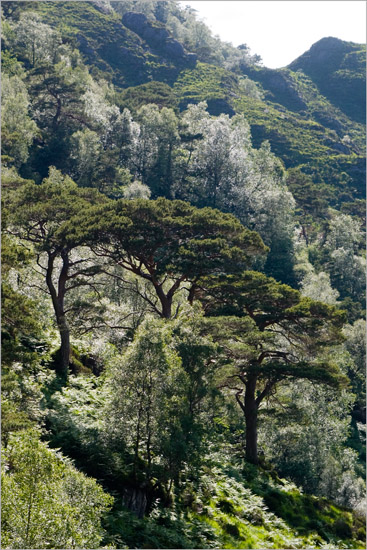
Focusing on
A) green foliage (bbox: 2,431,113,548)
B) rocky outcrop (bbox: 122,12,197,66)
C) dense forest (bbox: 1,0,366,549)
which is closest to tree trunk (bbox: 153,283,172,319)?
dense forest (bbox: 1,0,366,549)

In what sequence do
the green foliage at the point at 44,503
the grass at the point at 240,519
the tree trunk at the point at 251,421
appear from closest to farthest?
the green foliage at the point at 44,503
the grass at the point at 240,519
the tree trunk at the point at 251,421

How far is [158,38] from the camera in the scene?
484 ft

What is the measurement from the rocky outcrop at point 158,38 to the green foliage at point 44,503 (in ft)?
462

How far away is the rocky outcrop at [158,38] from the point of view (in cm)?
14325

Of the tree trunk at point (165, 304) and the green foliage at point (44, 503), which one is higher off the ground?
the tree trunk at point (165, 304)

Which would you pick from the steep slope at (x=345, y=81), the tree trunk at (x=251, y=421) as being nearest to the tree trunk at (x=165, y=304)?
the tree trunk at (x=251, y=421)

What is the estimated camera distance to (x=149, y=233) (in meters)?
26.5

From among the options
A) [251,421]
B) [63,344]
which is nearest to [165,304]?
[63,344]

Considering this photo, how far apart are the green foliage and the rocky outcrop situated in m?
141

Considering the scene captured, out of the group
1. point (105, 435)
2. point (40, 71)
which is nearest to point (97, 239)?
point (105, 435)

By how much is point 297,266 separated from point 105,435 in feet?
172

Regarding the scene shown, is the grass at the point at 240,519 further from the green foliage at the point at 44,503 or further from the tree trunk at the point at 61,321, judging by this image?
the tree trunk at the point at 61,321

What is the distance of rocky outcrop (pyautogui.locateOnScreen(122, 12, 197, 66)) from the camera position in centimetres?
14325

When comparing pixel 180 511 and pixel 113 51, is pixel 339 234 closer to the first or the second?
pixel 180 511
